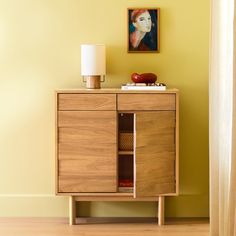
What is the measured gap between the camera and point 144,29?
402 cm

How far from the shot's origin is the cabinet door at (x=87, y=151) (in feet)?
12.4

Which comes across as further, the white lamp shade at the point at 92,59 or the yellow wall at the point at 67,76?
the yellow wall at the point at 67,76

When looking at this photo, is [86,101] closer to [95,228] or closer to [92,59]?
[92,59]

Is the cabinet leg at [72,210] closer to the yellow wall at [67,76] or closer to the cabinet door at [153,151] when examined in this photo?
the yellow wall at [67,76]

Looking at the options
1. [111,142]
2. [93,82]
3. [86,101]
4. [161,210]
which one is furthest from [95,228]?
[93,82]

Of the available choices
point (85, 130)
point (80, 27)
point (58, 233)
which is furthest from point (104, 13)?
point (58, 233)

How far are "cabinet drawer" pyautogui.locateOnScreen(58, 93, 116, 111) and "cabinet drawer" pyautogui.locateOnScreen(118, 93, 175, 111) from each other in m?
0.07

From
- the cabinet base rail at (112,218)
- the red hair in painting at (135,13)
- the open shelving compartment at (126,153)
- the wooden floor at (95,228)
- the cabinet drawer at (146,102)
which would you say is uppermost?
the red hair in painting at (135,13)

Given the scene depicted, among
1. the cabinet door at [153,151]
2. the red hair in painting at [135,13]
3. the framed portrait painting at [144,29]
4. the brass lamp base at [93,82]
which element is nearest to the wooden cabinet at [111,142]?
the cabinet door at [153,151]

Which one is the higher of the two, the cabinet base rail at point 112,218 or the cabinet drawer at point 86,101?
the cabinet drawer at point 86,101

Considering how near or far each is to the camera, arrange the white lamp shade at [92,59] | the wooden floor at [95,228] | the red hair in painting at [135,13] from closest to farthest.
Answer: the wooden floor at [95,228], the white lamp shade at [92,59], the red hair in painting at [135,13]

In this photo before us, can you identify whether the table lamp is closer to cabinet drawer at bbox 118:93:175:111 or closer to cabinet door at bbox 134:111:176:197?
cabinet drawer at bbox 118:93:175:111

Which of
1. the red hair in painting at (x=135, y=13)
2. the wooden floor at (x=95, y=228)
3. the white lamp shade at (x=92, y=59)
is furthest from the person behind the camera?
the red hair in painting at (x=135, y=13)

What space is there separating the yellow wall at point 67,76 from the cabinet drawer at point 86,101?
33 cm
